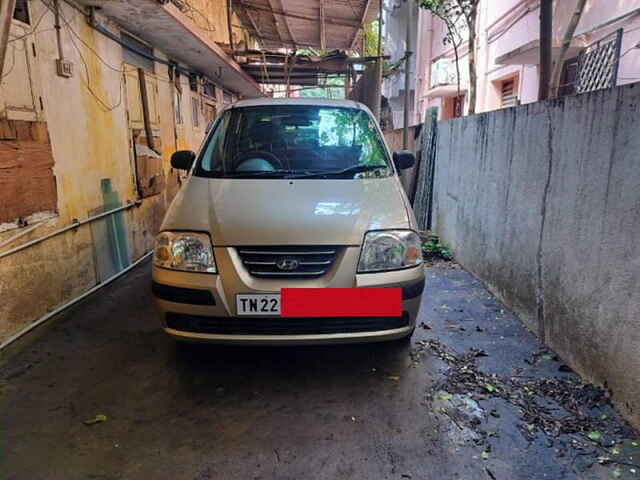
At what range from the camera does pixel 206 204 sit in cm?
263

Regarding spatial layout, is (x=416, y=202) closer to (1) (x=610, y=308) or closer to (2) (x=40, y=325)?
(1) (x=610, y=308)

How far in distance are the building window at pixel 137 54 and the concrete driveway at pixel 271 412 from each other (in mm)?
3424

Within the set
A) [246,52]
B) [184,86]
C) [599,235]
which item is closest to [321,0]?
[246,52]

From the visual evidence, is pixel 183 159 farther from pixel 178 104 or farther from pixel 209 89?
pixel 209 89

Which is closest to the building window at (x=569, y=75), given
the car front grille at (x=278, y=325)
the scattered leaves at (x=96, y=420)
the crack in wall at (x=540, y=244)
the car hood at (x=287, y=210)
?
the crack in wall at (x=540, y=244)

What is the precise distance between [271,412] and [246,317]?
21.7 inches

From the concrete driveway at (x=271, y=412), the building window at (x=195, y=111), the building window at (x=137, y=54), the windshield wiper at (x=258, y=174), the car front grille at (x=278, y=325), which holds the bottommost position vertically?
the concrete driveway at (x=271, y=412)

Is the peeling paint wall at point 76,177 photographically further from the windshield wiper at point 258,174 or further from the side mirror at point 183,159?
the windshield wiper at point 258,174

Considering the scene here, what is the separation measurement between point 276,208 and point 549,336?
2121 mm

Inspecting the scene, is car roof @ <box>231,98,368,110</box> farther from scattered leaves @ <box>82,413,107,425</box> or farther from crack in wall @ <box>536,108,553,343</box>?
scattered leaves @ <box>82,413,107,425</box>

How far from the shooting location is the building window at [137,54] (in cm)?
511

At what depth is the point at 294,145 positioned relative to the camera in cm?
337

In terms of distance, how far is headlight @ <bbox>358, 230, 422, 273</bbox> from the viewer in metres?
2.44

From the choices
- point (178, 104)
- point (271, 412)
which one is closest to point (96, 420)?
point (271, 412)
